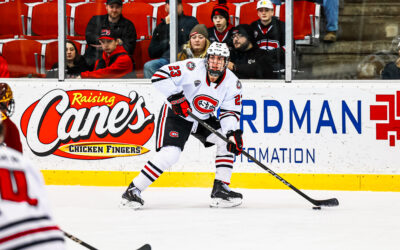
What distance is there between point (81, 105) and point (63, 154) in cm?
39

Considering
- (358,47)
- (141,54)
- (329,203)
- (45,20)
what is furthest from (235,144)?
(45,20)

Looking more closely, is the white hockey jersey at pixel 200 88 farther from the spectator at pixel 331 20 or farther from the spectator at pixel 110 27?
the spectator at pixel 110 27

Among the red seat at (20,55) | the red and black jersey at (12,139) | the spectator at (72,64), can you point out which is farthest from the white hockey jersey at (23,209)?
the red seat at (20,55)

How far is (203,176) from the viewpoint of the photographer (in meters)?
5.50

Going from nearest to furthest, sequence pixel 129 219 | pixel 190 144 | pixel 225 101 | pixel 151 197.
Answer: pixel 129 219, pixel 225 101, pixel 151 197, pixel 190 144

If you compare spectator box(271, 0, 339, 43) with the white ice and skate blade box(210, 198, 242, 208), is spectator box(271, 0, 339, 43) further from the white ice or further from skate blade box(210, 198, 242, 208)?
skate blade box(210, 198, 242, 208)

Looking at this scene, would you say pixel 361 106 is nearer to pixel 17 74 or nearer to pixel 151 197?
pixel 151 197

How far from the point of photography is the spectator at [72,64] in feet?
19.0

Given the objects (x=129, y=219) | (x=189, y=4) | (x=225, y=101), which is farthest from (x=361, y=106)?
(x=129, y=219)

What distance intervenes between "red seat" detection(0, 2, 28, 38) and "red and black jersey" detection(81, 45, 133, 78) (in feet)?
2.14

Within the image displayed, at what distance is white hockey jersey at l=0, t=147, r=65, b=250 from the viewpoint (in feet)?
3.82

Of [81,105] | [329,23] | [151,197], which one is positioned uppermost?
[329,23]

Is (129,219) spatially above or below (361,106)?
below

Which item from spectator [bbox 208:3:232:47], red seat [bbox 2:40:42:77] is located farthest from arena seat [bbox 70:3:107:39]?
spectator [bbox 208:3:232:47]
